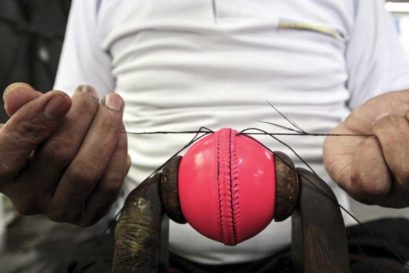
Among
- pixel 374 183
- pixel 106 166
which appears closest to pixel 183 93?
pixel 106 166

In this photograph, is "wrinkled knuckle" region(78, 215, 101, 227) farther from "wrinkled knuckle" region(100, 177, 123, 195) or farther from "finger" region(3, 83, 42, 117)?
"finger" region(3, 83, 42, 117)

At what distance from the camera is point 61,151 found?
39 centimetres

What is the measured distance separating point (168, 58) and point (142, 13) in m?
0.09

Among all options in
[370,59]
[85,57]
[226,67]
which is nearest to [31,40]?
[85,57]

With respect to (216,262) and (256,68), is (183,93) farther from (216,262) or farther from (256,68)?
(216,262)

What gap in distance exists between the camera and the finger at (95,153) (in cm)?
39

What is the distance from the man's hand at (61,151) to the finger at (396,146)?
0.86ft

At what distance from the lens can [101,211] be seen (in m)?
0.46

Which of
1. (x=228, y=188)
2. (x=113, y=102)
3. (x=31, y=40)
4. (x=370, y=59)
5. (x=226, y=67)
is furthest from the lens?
(x=31, y=40)

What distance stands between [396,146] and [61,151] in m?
0.32

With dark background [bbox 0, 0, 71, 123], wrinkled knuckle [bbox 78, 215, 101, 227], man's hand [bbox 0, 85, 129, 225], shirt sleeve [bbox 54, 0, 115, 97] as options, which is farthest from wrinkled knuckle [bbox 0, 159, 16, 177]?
dark background [bbox 0, 0, 71, 123]

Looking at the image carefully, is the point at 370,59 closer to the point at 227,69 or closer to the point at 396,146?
the point at 227,69

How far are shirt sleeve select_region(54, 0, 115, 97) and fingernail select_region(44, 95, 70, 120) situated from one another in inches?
13.9

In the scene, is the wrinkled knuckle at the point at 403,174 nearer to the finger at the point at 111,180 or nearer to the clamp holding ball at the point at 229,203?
the clamp holding ball at the point at 229,203
